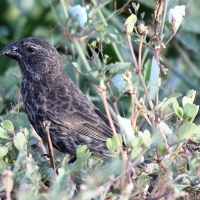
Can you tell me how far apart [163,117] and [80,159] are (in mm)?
405

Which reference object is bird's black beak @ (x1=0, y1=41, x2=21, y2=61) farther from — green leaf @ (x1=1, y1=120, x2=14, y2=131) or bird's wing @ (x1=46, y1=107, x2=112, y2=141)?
green leaf @ (x1=1, y1=120, x2=14, y2=131)

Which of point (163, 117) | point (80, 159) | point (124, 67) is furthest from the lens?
point (124, 67)

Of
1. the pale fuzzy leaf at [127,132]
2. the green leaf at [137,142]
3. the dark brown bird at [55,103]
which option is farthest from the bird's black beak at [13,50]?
the green leaf at [137,142]

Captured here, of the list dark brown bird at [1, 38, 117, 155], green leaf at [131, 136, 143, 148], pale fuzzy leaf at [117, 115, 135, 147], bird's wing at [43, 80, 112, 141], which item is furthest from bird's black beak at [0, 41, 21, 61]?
green leaf at [131, 136, 143, 148]

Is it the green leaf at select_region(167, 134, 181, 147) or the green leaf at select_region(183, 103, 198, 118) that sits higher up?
the green leaf at select_region(183, 103, 198, 118)

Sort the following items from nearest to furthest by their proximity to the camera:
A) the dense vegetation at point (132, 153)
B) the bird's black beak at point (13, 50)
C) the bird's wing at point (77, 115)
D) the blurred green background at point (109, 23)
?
the dense vegetation at point (132, 153) < the bird's wing at point (77, 115) < the bird's black beak at point (13, 50) < the blurred green background at point (109, 23)

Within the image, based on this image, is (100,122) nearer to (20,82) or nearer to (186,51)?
(20,82)

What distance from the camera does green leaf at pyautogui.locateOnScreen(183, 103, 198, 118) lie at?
2543mm

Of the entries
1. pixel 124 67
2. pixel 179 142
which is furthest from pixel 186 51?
pixel 179 142

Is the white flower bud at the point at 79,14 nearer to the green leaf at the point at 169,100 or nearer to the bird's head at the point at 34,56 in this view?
the bird's head at the point at 34,56

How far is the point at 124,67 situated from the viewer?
11.7 feet

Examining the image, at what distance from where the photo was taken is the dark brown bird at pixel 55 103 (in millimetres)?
4109

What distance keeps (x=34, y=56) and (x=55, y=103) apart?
47 centimetres

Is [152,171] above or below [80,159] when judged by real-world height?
below
